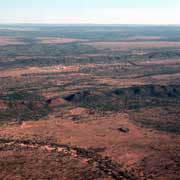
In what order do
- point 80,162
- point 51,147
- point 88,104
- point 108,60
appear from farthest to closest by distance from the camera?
point 108,60
point 88,104
point 51,147
point 80,162

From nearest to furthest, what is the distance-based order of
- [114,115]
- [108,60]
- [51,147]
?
1. [51,147]
2. [114,115]
3. [108,60]

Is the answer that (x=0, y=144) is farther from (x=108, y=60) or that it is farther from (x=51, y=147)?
(x=108, y=60)

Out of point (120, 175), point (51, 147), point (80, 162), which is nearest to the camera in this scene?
point (120, 175)

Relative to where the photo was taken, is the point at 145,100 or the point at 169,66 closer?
the point at 145,100

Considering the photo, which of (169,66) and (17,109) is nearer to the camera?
(17,109)

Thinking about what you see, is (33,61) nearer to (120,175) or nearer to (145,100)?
(145,100)

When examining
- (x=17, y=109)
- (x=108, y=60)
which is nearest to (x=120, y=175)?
(x=17, y=109)

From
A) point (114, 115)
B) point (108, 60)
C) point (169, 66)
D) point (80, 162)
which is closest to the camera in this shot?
point (80, 162)

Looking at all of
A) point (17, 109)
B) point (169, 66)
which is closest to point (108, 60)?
point (169, 66)
